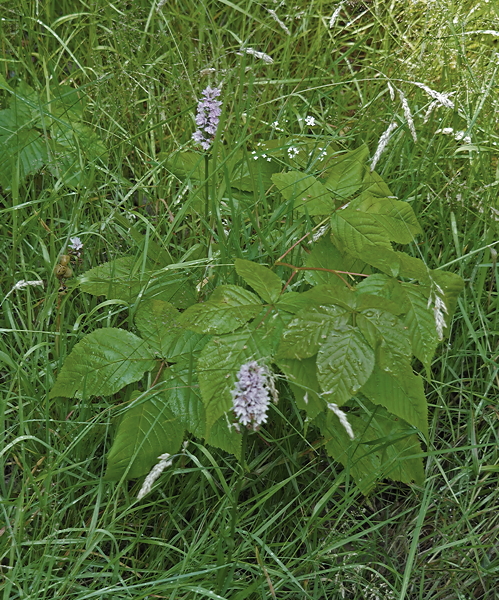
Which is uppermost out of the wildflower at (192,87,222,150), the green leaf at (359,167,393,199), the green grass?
the wildflower at (192,87,222,150)

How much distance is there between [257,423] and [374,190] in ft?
3.10

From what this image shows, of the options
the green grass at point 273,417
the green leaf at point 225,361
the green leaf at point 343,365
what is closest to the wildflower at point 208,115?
the green grass at point 273,417

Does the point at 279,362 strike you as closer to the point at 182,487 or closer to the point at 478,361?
the point at 182,487

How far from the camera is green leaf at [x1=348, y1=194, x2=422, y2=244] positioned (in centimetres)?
159

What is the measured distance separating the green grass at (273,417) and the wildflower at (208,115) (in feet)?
0.27

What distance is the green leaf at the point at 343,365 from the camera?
1.26 meters

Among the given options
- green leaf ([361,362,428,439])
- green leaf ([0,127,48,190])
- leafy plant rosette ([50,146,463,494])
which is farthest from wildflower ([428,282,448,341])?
green leaf ([0,127,48,190])

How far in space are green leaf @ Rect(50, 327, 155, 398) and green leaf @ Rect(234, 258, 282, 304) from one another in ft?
1.10

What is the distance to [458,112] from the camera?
2.06 meters

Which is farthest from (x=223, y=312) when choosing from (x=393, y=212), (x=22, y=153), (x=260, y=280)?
(x=22, y=153)

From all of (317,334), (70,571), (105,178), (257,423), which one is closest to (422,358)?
(317,334)

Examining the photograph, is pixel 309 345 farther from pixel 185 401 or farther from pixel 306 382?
pixel 185 401

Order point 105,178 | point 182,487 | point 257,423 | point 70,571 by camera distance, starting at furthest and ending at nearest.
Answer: point 105,178 < point 182,487 < point 70,571 < point 257,423

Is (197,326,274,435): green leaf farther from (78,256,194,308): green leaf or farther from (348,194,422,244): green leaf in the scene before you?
(348,194,422,244): green leaf
